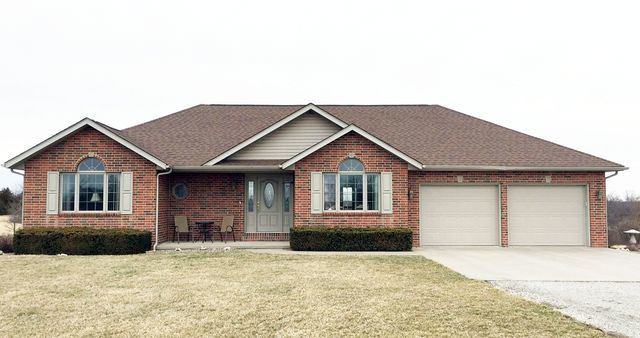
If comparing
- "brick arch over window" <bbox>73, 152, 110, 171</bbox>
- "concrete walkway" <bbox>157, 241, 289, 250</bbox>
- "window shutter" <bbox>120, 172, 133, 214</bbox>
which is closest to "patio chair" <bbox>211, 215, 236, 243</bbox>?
"concrete walkway" <bbox>157, 241, 289, 250</bbox>

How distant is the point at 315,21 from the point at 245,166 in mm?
6205

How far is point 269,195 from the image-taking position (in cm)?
1717

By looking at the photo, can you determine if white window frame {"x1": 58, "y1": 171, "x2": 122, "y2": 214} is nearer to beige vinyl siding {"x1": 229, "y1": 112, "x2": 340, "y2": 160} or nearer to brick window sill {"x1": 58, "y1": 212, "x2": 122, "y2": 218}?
brick window sill {"x1": 58, "y1": 212, "x2": 122, "y2": 218}

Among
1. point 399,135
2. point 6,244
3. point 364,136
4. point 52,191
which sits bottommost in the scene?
point 6,244

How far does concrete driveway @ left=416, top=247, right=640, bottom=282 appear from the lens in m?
10.7

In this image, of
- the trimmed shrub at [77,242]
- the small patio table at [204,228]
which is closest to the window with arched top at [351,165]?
the small patio table at [204,228]

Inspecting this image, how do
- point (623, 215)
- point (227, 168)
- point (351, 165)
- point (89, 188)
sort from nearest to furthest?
point (89, 188), point (351, 165), point (227, 168), point (623, 215)

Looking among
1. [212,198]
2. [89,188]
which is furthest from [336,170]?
[89,188]

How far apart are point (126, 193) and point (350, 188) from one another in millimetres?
7065

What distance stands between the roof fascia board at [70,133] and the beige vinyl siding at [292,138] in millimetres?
3226

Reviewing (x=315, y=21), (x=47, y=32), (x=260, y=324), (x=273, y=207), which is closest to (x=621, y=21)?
(x=315, y=21)

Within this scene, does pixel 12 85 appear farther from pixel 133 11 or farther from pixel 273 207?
pixel 273 207

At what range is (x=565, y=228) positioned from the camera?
16562mm

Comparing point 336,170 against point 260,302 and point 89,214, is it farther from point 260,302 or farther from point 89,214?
point 260,302
